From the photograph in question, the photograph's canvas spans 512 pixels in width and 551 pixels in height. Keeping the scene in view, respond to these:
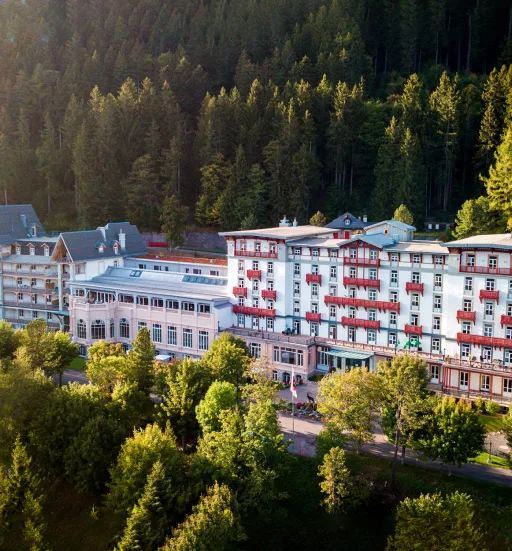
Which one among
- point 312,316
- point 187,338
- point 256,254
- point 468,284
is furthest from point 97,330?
point 468,284

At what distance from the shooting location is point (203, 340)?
6222cm

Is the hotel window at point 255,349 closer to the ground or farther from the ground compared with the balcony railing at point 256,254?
closer to the ground

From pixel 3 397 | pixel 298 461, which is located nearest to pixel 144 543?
pixel 298 461

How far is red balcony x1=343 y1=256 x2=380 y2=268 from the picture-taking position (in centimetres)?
5650

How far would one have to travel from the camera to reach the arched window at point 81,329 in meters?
66.9

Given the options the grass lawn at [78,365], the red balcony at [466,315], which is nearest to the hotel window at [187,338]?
the grass lawn at [78,365]

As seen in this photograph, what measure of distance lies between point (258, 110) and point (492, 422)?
6437 centimetres

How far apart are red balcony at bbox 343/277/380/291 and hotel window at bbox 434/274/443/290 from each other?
16.5 feet

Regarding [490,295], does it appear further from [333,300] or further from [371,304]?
[333,300]

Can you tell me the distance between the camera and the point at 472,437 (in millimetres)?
38969

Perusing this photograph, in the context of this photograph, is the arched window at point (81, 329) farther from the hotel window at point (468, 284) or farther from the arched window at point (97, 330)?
the hotel window at point (468, 284)

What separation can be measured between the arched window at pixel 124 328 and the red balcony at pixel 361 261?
78.9 ft

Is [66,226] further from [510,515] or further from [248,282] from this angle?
[510,515]

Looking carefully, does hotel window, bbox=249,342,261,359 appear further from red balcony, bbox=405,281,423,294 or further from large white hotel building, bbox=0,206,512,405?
red balcony, bbox=405,281,423,294
